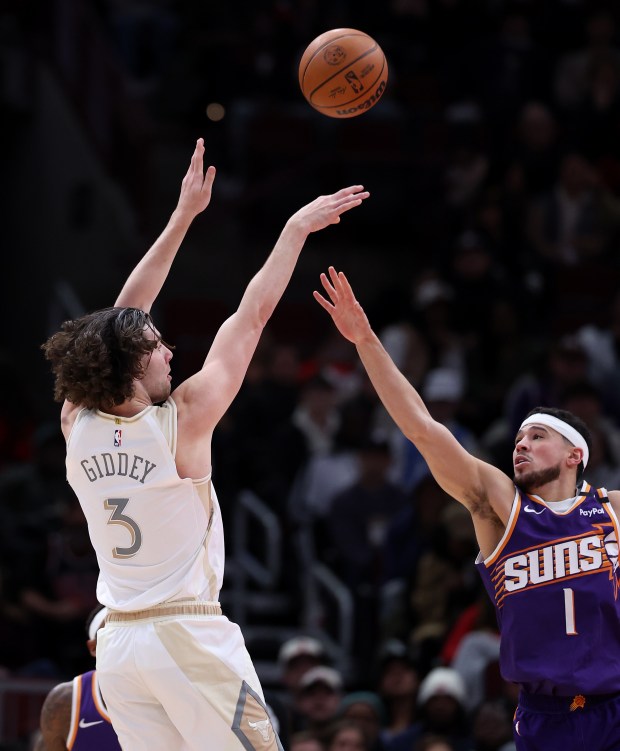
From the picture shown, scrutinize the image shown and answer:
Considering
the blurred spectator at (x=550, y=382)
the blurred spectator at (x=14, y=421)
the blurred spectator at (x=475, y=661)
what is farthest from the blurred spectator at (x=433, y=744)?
the blurred spectator at (x=14, y=421)

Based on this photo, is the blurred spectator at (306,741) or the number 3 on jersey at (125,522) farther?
the blurred spectator at (306,741)

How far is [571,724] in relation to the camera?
596 centimetres

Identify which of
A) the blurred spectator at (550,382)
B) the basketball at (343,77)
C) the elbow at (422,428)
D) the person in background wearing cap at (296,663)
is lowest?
the person in background wearing cap at (296,663)

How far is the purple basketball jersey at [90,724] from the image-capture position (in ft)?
21.8

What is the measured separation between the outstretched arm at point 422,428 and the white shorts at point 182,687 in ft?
3.93

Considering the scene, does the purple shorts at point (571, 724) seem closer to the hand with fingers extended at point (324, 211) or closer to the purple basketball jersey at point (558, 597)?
Answer: the purple basketball jersey at point (558, 597)

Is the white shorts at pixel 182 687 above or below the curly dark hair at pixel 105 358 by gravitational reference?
below

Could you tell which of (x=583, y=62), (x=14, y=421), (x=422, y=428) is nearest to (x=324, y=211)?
(x=422, y=428)

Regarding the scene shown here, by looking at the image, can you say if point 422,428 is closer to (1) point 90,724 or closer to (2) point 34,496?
(1) point 90,724

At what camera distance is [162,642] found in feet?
18.0

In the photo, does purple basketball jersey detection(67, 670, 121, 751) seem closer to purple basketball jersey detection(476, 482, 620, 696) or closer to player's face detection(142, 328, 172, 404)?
player's face detection(142, 328, 172, 404)

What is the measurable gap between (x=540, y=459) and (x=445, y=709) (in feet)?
11.9

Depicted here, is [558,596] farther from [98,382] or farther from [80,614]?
[80,614]

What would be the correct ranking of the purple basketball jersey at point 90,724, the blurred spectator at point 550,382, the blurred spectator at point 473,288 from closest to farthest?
1. the purple basketball jersey at point 90,724
2. the blurred spectator at point 550,382
3. the blurred spectator at point 473,288
